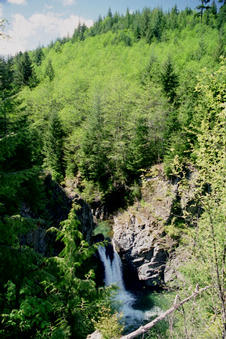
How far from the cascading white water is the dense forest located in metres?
2.27

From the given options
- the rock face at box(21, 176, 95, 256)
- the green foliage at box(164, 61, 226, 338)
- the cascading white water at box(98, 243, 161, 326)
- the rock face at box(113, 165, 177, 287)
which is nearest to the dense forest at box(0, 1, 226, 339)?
the green foliage at box(164, 61, 226, 338)

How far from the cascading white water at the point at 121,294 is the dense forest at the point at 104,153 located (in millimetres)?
2266

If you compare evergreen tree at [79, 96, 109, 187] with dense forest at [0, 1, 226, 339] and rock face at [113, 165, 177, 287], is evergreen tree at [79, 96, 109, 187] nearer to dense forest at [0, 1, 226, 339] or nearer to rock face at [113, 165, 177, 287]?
dense forest at [0, 1, 226, 339]

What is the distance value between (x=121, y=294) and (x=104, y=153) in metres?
17.7

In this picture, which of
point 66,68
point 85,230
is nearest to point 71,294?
point 85,230

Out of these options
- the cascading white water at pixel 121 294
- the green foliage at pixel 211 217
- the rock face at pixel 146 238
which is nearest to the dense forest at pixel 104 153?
the green foliage at pixel 211 217

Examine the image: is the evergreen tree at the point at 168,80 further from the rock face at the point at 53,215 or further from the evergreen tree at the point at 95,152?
the rock face at the point at 53,215

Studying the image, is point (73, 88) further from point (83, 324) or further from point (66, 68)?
point (83, 324)

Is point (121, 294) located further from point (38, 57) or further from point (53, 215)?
point (38, 57)

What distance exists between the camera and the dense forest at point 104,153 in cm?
507

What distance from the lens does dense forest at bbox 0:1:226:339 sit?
5074mm

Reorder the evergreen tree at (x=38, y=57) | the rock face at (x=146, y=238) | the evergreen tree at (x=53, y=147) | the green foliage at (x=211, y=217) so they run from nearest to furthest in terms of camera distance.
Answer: the green foliage at (x=211, y=217), the rock face at (x=146, y=238), the evergreen tree at (x=53, y=147), the evergreen tree at (x=38, y=57)

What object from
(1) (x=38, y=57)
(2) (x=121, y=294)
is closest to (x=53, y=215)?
(2) (x=121, y=294)

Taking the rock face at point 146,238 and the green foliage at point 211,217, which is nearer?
the green foliage at point 211,217
